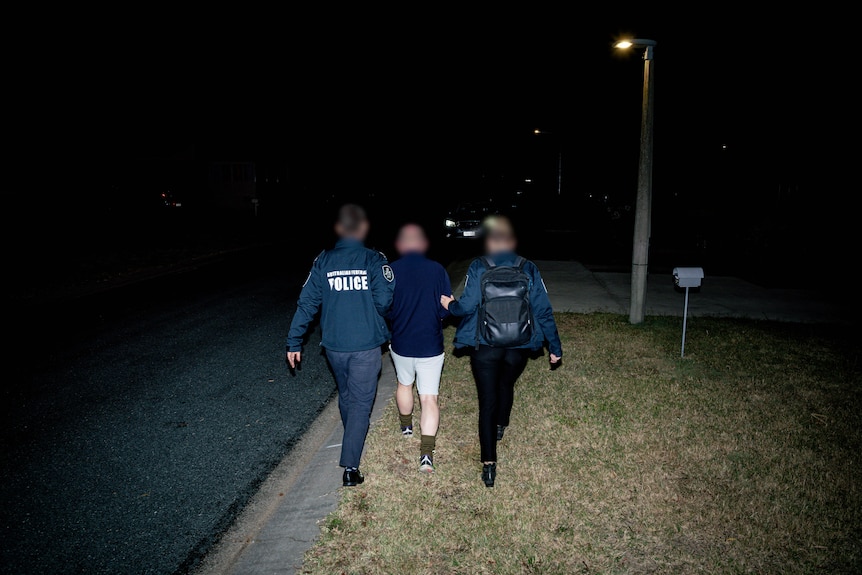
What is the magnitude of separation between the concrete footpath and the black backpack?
5.17 ft

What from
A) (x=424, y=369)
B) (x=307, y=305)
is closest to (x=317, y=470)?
(x=424, y=369)

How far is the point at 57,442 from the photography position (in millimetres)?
4676

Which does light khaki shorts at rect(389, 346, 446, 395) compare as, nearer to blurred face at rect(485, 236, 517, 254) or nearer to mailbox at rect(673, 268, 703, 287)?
blurred face at rect(485, 236, 517, 254)

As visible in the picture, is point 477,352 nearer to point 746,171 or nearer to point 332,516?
point 332,516

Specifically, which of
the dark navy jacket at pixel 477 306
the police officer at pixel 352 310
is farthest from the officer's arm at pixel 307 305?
the dark navy jacket at pixel 477 306

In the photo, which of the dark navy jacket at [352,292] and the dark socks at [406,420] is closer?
the dark navy jacket at [352,292]

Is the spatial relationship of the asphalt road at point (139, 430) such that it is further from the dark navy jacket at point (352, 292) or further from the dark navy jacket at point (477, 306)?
the dark navy jacket at point (477, 306)

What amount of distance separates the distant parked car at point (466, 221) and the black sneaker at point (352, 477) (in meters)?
19.4

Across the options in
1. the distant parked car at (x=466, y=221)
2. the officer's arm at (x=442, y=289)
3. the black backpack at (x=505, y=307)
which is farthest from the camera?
the distant parked car at (x=466, y=221)

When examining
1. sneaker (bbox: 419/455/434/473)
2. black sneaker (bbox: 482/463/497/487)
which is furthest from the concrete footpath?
black sneaker (bbox: 482/463/497/487)

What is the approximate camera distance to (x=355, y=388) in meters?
3.82

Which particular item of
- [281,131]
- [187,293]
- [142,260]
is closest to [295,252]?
[142,260]

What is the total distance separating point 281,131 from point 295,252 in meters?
33.9

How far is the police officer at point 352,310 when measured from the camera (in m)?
3.73
